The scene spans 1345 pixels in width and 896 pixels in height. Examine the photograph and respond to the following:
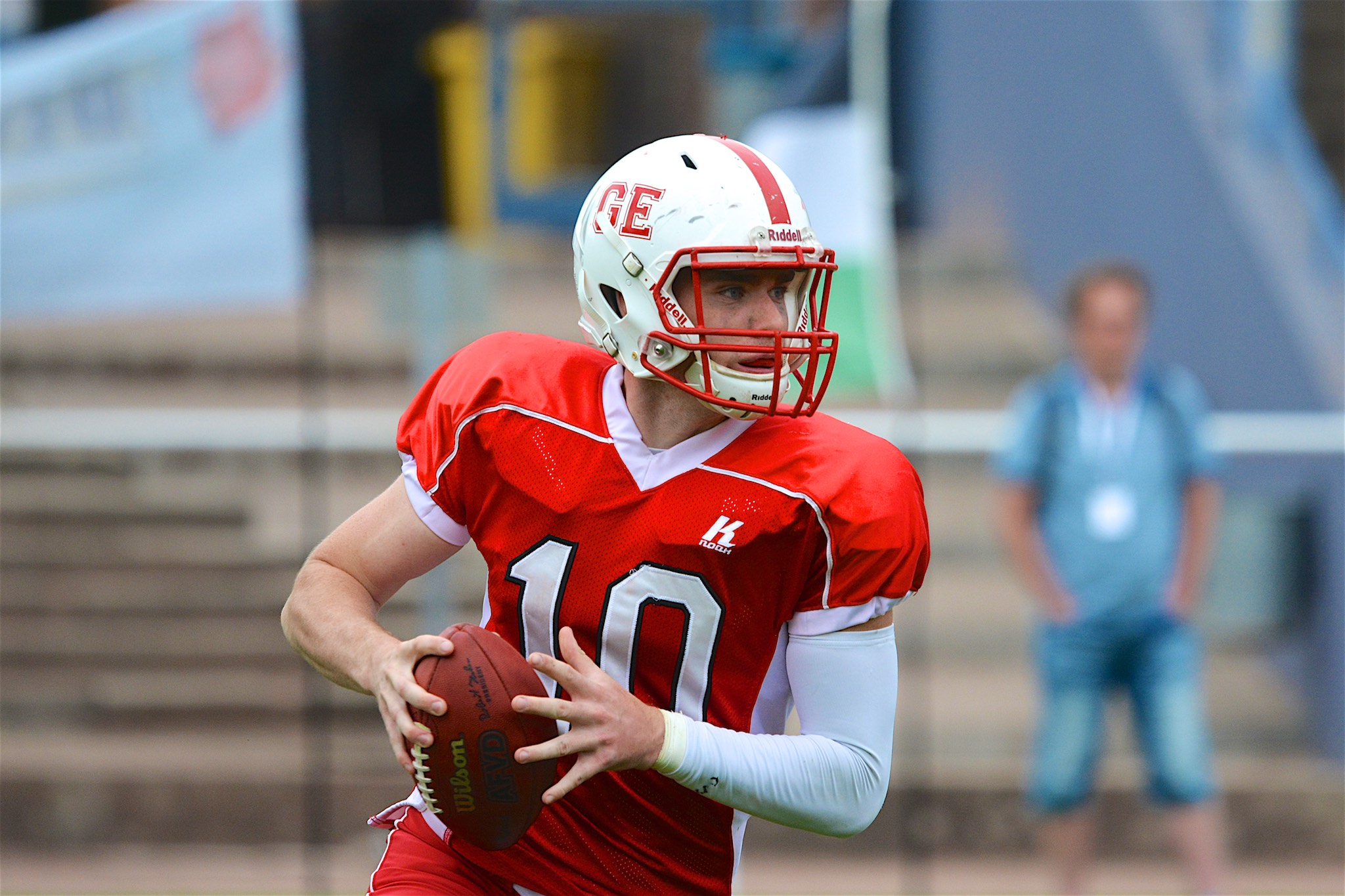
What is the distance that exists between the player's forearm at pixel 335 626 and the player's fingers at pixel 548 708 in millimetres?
263

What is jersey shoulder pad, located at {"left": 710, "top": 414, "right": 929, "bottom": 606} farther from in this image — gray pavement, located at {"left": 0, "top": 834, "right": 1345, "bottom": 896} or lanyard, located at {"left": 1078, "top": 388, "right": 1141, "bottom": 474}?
gray pavement, located at {"left": 0, "top": 834, "right": 1345, "bottom": 896}

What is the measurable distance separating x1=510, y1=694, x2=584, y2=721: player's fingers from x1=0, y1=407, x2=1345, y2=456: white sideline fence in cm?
426

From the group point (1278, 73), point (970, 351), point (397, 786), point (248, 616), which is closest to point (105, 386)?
point (248, 616)

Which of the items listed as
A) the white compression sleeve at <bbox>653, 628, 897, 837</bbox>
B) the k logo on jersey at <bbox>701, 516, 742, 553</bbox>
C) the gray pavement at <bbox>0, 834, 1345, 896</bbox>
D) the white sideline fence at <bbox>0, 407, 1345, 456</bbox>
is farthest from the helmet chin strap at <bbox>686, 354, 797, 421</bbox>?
the white sideline fence at <bbox>0, 407, 1345, 456</bbox>

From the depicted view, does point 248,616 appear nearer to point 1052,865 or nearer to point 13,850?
point 13,850

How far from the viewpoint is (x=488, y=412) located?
2479 mm

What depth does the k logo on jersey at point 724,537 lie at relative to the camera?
234 centimetres

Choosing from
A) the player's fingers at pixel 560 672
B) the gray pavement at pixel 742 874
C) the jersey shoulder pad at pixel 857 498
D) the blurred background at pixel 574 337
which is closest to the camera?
the player's fingers at pixel 560 672

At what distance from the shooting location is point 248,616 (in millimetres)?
6895

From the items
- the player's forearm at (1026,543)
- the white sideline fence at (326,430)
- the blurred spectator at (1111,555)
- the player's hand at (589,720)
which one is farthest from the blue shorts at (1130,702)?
the player's hand at (589,720)

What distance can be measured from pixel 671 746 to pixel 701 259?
70 cm

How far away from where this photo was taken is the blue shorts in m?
4.79

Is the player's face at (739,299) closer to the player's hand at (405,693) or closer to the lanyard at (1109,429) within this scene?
the player's hand at (405,693)

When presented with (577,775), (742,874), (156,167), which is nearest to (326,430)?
(156,167)
